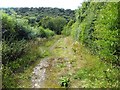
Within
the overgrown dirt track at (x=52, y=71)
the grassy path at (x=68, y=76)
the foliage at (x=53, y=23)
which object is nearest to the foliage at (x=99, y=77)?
the grassy path at (x=68, y=76)

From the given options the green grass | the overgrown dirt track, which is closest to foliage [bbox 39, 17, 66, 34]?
the overgrown dirt track

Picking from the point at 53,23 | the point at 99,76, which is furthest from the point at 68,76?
the point at 53,23

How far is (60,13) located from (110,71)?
239ft

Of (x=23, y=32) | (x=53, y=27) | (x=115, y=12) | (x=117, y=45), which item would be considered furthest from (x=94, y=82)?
(x=53, y=27)

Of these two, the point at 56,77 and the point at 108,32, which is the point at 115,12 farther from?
the point at 56,77

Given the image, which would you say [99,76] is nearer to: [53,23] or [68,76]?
[68,76]

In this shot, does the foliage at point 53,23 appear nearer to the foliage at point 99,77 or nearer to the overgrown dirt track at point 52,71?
the overgrown dirt track at point 52,71

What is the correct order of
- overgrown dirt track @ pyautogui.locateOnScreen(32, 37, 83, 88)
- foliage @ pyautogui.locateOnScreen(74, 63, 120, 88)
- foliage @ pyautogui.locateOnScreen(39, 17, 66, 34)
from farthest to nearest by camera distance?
foliage @ pyautogui.locateOnScreen(39, 17, 66, 34) < overgrown dirt track @ pyautogui.locateOnScreen(32, 37, 83, 88) < foliage @ pyautogui.locateOnScreen(74, 63, 120, 88)

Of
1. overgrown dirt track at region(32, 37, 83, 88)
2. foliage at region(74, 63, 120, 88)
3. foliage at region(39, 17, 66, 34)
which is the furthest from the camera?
foliage at region(39, 17, 66, 34)

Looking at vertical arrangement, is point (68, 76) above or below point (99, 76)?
below

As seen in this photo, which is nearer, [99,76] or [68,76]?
[99,76]

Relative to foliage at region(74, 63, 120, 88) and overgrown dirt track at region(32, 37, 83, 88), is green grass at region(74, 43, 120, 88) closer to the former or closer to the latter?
foliage at region(74, 63, 120, 88)

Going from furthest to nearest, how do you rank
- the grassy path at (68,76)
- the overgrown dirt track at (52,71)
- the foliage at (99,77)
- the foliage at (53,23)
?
1. the foliage at (53,23)
2. the overgrown dirt track at (52,71)
3. the grassy path at (68,76)
4. the foliage at (99,77)

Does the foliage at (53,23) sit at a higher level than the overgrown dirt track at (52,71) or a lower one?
higher
